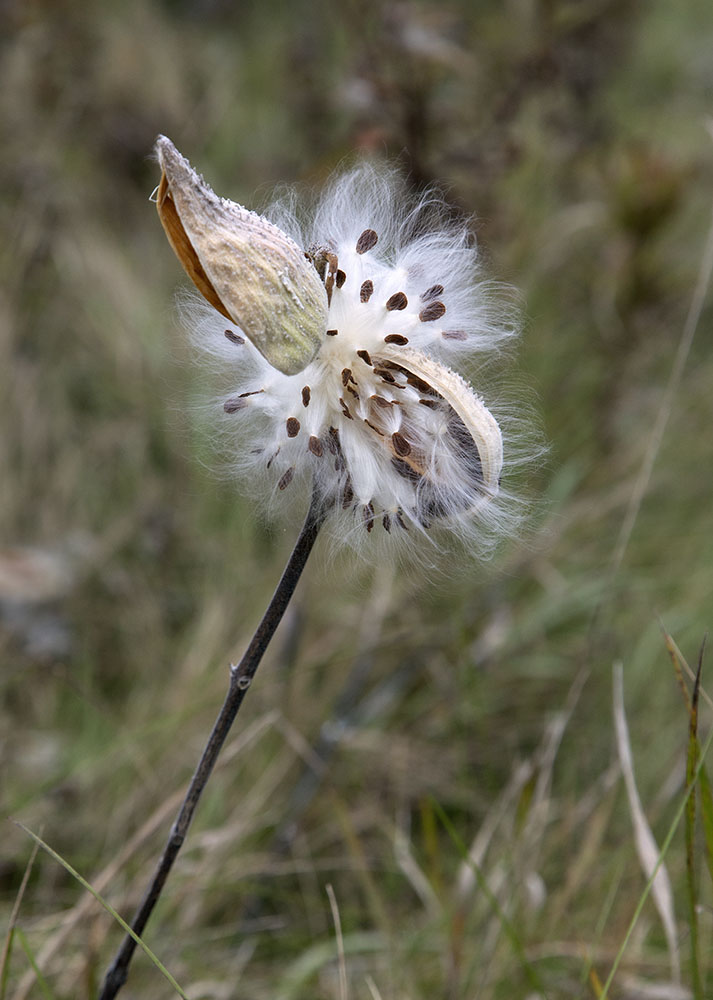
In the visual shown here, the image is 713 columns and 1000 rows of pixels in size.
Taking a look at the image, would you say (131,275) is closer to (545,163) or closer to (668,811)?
(545,163)

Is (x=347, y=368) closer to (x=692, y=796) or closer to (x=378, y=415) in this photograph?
(x=378, y=415)

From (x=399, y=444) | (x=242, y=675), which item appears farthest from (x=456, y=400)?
(x=242, y=675)

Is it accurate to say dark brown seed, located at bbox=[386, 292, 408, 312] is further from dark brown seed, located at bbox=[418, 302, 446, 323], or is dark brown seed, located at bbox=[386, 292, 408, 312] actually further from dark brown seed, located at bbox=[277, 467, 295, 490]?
dark brown seed, located at bbox=[277, 467, 295, 490]

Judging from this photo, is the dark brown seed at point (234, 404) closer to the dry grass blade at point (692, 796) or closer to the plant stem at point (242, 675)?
the plant stem at point (242, 675)

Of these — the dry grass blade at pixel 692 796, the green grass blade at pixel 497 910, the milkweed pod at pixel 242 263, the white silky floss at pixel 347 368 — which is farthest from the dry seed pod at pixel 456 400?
the green grass blade at pixel 497 910

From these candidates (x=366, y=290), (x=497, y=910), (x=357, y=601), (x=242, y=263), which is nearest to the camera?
(x=242, y=263)

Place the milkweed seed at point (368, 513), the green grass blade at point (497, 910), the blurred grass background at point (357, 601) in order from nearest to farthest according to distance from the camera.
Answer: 1. the milkweed seed at point (368, 513)
2. the green grass blade at point (497, 910)
3. the blurred grass background at point (357, 601)

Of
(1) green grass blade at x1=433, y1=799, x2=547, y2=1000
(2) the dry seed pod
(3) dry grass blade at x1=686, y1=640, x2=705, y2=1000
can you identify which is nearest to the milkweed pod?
(2) the dry seed pod
